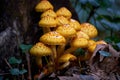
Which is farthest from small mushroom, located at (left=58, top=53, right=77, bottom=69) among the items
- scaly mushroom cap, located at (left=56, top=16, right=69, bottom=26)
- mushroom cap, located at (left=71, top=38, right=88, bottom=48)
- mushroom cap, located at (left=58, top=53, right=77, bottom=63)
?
scaly mushroom cap, located at (left=56, top=16, right=69, bottom=26)

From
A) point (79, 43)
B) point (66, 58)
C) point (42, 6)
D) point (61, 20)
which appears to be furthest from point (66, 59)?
point (42, 6)

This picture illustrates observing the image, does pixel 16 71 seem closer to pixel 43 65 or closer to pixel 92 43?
pixel 43 65

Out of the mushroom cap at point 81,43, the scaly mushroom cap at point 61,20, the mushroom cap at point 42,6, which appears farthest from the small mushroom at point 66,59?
the mushroom cap at point 42,6

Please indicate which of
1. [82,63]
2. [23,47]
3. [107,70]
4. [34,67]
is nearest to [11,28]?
[23,47]

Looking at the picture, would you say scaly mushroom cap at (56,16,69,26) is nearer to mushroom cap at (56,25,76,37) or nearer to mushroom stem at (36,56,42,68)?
mushroom cap at (56,25,76,37)

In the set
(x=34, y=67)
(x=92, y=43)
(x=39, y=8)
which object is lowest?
(x=34, y=67)

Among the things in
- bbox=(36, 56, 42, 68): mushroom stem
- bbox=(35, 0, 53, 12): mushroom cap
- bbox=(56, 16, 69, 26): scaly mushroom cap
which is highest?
bbox=(35, 0, 53, 12): mushroom cap

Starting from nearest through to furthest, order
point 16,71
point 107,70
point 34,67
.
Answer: point 16,71
point 107,70
point 34,67

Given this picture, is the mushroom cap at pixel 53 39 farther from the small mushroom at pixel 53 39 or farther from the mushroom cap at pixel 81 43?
the mushroom cap at pixel 81 43
